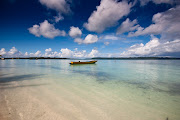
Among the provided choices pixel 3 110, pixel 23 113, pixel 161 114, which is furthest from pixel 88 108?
pixel 3 110

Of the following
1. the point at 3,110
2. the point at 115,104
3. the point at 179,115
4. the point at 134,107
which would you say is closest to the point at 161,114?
the point at 179,115

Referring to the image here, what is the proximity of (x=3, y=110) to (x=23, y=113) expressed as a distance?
41.9 inches

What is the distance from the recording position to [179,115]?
4.25 meters

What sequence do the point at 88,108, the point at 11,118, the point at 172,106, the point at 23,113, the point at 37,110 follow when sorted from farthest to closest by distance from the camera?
the point at 172,106
the point at 88,108
the point at 37,110
the point at 23,113
the point at 11,118

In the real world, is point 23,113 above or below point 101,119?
above

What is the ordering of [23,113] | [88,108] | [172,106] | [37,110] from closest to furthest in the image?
[23,113], [37,110], [88,108], [172,106]

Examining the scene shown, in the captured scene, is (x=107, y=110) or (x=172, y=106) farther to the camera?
(x=172, y=106)

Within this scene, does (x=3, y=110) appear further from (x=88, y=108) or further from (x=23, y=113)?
(x=88, y=108)

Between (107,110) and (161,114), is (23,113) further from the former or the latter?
(161,114)

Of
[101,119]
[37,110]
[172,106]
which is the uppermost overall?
[37,110]

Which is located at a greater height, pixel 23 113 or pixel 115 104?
pixel 23 113

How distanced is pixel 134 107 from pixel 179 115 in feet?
6.77

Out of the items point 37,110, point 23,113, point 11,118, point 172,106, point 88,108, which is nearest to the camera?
point 11,118

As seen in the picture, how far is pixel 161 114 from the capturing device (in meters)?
4.28
